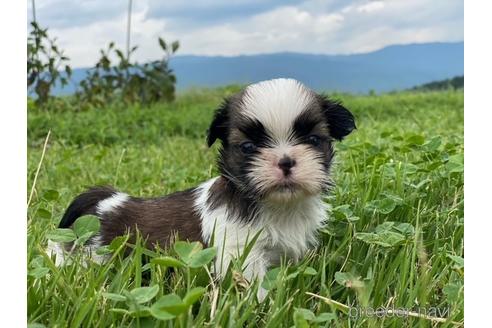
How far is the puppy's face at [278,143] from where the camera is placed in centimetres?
190

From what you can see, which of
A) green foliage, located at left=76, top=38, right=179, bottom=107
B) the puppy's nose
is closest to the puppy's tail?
the puppy's nose

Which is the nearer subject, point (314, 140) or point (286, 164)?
point (286, 164)

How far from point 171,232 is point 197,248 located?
0.56 m

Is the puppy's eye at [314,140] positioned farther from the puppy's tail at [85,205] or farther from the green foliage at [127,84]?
the green foliage at [127,84]

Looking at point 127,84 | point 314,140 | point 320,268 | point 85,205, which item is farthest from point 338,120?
point 127,84

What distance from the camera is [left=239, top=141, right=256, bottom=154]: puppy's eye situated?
196 centimetres

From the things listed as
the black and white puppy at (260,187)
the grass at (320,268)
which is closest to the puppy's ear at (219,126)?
the black and white puppy at (260,187)

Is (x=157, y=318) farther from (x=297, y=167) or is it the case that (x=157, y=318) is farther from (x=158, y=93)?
(x=158, y=93)

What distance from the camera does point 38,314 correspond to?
162 cm

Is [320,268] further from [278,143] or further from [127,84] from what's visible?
[127,84]

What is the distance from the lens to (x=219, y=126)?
7.16ft

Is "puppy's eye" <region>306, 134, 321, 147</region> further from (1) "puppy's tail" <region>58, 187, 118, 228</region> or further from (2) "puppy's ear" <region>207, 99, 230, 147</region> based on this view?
(1) "puppy's tail" <region>58, 187, 118, 228</region>

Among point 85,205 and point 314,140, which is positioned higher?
point 314,140

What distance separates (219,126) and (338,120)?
407mm
